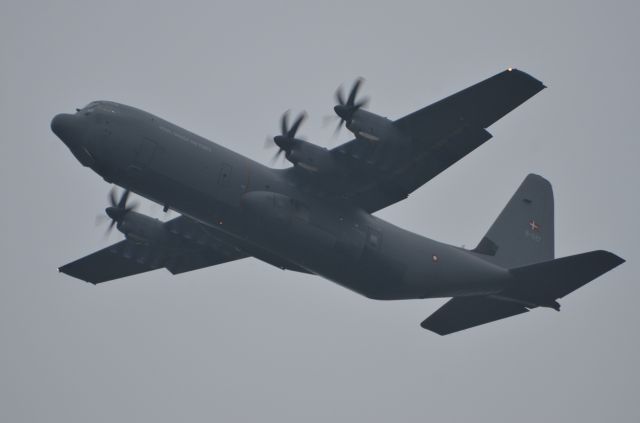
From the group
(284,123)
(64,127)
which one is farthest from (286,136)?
(64,127)

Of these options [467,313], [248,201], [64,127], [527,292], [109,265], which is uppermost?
[64,127]

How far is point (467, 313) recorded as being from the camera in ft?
126

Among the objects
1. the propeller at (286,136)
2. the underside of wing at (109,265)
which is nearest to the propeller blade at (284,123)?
the propeller at (286,136)

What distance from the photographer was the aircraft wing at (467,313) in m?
38.2

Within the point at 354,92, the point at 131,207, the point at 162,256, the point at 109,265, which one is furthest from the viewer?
the point at 109,265

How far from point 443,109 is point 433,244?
6.34 metres

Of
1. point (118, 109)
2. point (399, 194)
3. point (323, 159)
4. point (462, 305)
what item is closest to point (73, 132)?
point (118, 109)

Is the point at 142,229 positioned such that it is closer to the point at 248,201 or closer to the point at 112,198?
the point at 112,198

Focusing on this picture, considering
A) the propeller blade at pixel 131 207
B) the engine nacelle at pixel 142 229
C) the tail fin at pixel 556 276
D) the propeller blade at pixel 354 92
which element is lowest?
the tail fin at pixel 556 276

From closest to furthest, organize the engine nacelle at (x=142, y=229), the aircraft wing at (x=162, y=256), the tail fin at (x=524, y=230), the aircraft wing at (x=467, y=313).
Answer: the engine nacelle at (x=142, y=229) → the aircraft wing at (x=162, y=256) → the aircraft wing at (x=467, y=313) → the tail fin at (x=524, y=230)

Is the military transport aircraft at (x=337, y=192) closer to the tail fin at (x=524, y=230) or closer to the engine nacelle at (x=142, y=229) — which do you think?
the engine nacelle at (x=142, y=229)

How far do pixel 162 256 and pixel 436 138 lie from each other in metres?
13.1

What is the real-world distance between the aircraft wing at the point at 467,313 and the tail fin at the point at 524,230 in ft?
5.56

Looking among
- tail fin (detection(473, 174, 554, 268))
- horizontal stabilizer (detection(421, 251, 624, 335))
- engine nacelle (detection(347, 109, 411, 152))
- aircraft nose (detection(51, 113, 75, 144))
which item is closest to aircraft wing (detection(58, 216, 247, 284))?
aircraft nose (detection(51, 113, 75, 144))
